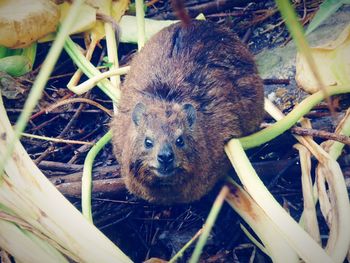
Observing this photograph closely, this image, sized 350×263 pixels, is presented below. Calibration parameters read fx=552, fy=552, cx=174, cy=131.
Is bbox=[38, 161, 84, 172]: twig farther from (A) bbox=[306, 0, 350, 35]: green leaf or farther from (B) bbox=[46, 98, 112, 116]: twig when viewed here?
(A) bbox=[306, 0, 350, 35]: green leaf

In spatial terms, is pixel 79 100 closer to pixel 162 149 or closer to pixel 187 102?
pixel 187 102

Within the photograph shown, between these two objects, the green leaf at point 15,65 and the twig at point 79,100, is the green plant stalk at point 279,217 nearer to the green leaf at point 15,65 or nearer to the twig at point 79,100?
the twig at point 79,100

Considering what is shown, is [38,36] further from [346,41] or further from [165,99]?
[346,41]


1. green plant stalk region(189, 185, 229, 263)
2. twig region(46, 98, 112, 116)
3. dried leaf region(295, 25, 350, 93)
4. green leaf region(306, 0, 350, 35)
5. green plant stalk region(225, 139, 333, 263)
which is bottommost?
twig region(46, 98, 112, 116)

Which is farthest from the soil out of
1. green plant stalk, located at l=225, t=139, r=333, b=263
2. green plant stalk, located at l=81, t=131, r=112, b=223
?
green plant stalk, located at l=225, t=139, r=333, b=263

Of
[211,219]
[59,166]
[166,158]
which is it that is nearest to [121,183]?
[59,166]

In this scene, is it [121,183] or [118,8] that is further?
[118,8]

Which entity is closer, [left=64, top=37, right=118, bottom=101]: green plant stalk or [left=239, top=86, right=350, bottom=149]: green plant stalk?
[left=239, top=86, right=350, bottom=149]: green plant stalk
